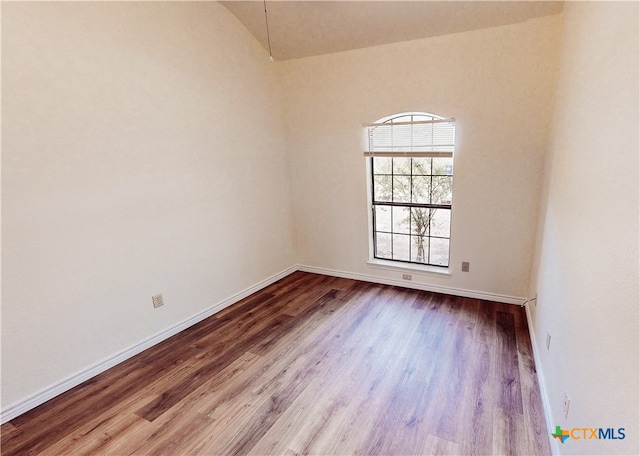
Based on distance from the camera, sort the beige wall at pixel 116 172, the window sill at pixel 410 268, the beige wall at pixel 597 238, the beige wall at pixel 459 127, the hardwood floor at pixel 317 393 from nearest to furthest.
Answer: the beige wall at pixel 597 238 → the hardwood floor at pixel 317 393 → the beige wall at pixel 116 172 → the beige wall at pixel 459 127 → the window sill at pixel 410 268

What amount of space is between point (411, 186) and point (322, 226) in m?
1.21

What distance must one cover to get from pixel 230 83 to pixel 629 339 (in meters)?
3.45

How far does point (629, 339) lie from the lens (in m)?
0.98

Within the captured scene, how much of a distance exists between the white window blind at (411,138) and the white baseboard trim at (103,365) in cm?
219

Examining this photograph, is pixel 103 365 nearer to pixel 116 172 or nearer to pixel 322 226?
pixel 116 172

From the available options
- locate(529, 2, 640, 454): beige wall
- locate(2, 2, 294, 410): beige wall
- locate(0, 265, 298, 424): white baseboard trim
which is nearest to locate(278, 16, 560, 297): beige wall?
locate(529, 2, 640, 454): beige wall

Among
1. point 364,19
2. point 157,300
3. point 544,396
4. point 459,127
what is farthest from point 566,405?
point 364,19

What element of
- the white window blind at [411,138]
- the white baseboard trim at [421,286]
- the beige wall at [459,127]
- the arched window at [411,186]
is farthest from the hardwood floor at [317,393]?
the white window blind at [411,138]

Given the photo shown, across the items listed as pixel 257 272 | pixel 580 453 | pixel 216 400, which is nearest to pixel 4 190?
pixel 216 400

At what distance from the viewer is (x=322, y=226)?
4.18m

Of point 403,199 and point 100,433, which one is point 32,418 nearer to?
point 100,433

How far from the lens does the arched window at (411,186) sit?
3.30 metres

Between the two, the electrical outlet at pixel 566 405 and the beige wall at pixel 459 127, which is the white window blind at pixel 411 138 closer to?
the beige wall at pixel 459 127

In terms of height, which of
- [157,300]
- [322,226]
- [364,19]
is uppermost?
[364,19]
